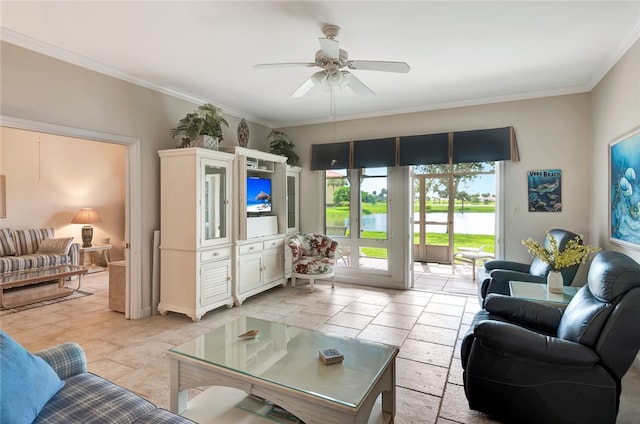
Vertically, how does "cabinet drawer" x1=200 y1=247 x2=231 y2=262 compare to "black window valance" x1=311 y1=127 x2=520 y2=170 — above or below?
below

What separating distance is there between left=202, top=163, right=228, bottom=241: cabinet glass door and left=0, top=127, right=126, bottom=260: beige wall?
428cm

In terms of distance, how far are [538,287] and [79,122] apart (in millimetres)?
4748

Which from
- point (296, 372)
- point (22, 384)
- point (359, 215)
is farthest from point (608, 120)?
point (22, 384)

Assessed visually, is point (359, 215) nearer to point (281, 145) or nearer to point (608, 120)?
point (281, 145)

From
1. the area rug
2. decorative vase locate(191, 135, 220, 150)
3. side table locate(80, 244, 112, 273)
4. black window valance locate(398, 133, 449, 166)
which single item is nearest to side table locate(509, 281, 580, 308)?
black window valance locate(398, 133, 449, 166)

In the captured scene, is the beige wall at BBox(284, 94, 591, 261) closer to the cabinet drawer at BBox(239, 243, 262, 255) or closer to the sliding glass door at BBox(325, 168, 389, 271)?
the sliding glass door at BBox(325, 168, 389, 271)

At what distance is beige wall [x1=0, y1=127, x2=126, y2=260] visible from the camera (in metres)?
5.82

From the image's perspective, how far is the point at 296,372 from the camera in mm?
1809

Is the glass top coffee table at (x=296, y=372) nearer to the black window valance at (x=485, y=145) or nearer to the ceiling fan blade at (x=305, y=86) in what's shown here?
the ceiling fan blade at (x=305, y=86)

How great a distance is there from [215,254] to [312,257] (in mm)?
1754

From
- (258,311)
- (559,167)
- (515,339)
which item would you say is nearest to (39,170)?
(258,311)

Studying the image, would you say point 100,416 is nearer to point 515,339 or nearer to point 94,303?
point 515,339

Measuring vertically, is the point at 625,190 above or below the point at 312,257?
above

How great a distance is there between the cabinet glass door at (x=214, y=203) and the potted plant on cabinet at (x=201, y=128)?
1.02 feet
